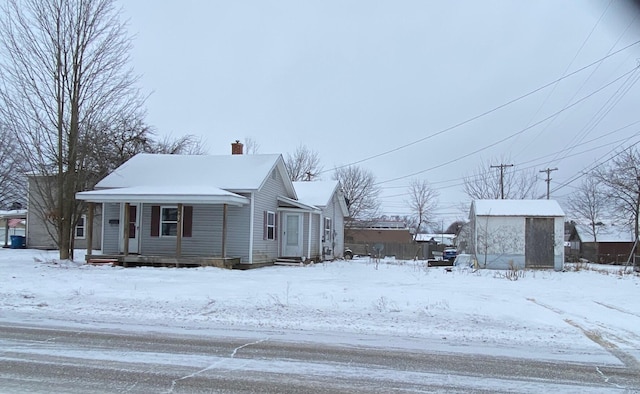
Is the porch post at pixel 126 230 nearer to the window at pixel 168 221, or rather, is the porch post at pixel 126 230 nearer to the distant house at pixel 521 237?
the window at pixel 168 221

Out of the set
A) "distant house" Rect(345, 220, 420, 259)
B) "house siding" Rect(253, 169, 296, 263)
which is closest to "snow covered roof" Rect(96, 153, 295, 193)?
"house siding" Rect(253, 169, 296, 263)

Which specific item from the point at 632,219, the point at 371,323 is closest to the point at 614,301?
the point at 371,323

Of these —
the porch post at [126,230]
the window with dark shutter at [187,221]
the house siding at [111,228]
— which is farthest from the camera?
the house siding at [111,228]

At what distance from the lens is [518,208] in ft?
82.3

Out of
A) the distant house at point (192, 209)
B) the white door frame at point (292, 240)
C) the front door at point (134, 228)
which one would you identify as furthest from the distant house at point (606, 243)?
the front door at point (134, 228)

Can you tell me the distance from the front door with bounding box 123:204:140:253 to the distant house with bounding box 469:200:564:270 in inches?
626

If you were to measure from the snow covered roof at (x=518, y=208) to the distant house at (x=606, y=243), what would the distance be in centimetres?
2618

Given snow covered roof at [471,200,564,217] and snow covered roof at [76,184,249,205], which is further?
Result: snow covered roof at [471,200,564,217]

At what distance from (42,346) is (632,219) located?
49.4 meters

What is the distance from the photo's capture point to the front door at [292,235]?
24391 mm

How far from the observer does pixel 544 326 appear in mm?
8914

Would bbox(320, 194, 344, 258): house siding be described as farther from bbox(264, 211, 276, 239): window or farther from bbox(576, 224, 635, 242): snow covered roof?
bbox(576, 224, 635, 242): snow covered roof

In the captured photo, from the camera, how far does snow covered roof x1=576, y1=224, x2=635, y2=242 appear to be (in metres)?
52.2

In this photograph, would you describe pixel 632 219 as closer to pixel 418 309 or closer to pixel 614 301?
pixel 614 301
